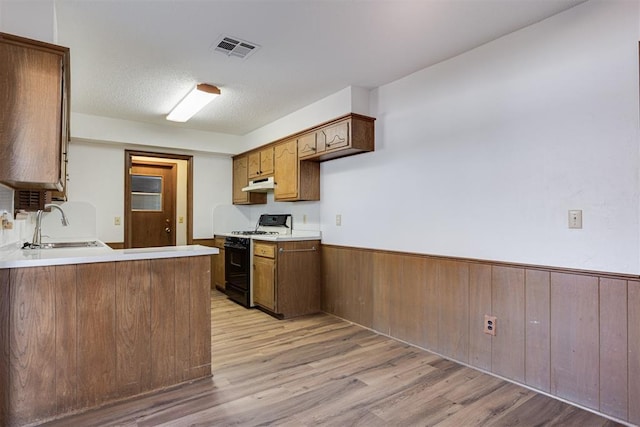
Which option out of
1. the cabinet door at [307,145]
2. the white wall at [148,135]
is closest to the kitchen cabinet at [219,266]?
the white wall at [148,135]

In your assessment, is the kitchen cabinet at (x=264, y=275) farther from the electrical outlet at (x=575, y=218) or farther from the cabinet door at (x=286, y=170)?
the electrical outlet at (x=575, y=218)

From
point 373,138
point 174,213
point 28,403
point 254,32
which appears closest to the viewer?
point 28,403

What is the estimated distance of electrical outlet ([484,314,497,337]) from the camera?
253 centimetres

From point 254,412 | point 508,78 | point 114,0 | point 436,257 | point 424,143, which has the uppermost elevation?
point 114,0

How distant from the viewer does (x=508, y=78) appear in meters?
2.47

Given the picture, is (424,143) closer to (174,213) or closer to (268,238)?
(268,238)

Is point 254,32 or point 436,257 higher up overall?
point 254,32

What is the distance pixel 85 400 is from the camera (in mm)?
2053

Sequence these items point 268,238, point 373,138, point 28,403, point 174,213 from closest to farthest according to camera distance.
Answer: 1. point 28,403
2. point 373,138
3. point 268,238
4. point 174,213

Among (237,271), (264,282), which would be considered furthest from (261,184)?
(264,282)

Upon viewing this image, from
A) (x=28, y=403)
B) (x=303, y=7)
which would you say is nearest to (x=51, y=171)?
(x=28, y=403)

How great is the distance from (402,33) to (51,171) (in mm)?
2319

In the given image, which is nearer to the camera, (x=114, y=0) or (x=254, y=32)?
(x=114, y=0)

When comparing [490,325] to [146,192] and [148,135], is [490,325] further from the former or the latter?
[146,192]
